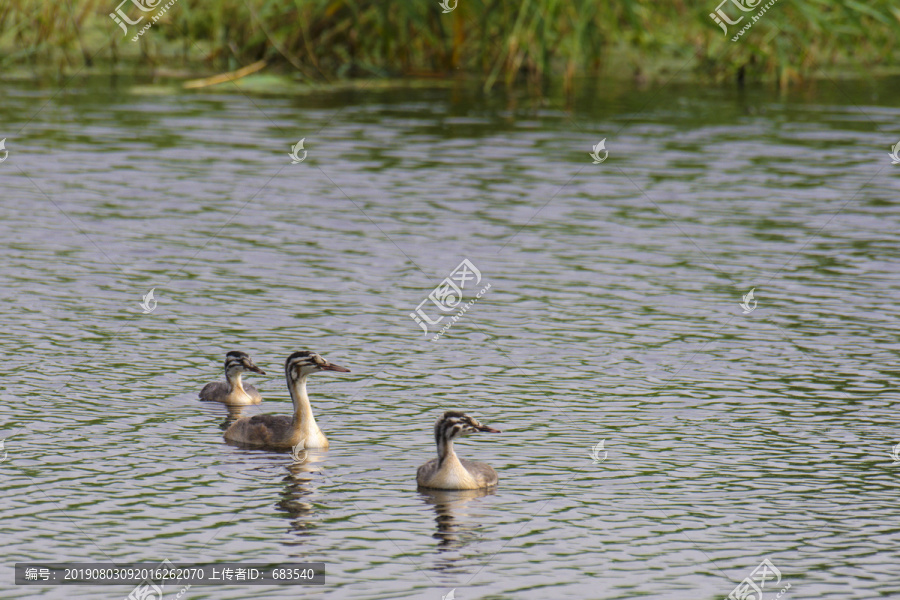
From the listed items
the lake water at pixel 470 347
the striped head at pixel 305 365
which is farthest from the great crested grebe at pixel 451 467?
the striped head at pixel 305 365

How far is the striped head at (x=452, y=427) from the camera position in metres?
12.4

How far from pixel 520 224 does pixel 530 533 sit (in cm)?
1299

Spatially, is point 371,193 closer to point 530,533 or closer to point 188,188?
point 188,188

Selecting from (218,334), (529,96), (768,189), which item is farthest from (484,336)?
(529,96)

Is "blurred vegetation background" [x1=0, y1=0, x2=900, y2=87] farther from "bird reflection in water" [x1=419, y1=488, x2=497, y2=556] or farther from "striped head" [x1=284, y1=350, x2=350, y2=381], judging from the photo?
"bird reflection in water" [x1=419, y1=488, x2=497, y2=556]

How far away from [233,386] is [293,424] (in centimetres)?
166

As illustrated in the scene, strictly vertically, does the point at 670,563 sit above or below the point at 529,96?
below

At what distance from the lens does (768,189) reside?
89.8 feet

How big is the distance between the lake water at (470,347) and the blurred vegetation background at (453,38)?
3.05m

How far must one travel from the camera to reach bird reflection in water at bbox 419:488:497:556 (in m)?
11.4

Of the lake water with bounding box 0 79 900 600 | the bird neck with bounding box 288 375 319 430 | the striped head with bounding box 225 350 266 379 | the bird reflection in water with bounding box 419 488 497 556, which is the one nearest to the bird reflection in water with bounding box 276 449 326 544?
the lake water with bounding box 0 79 900 600

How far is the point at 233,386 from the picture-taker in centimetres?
1506

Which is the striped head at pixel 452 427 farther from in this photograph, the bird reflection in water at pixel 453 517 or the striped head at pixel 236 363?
the striped head at pixel 236 363

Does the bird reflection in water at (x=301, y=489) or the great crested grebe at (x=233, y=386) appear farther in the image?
the great crested grebe at (x=233, y=386)
